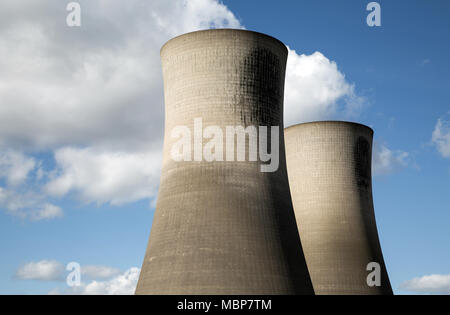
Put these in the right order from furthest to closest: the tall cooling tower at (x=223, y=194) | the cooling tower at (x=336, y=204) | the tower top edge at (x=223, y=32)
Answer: the cooling tower at (x=336, y=204)
the tower top edge at (x=223, y=32)
the tall cooling tower at (x=223, y=194)

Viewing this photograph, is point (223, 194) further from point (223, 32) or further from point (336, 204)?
point (336, 204)

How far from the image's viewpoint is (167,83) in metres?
16.8

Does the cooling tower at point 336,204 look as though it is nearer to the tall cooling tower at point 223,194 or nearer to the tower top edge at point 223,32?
the tall cooling tower at point 223,194

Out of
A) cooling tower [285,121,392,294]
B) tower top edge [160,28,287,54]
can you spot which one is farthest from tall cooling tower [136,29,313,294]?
cooling tower [285,121,392,294]

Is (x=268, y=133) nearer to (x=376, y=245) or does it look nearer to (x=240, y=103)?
(x=240, y=103)

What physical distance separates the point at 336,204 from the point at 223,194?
8706 mm

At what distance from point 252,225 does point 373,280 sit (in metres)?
9.13

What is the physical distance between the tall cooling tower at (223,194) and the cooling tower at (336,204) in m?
6.63

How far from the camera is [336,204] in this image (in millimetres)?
22594

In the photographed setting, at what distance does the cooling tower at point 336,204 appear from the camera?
22.0 metres

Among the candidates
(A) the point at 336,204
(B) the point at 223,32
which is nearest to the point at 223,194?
(B) the point at 223,32

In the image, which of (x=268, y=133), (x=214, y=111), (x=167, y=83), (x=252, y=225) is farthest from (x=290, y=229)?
(x=167, y=83)

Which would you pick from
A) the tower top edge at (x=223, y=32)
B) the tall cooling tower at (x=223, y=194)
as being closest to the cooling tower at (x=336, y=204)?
the tall cooling tower at (x=223, y=194)
